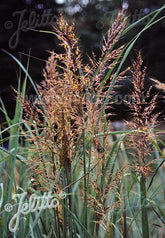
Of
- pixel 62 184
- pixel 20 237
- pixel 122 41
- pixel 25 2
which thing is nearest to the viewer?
pixel 62 184

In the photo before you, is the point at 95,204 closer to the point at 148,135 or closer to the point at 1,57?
the point at 148,135

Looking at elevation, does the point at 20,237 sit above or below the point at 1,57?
below

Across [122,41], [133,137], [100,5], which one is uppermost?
[100,5]

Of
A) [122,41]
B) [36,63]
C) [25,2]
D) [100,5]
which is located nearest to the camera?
[122,41]

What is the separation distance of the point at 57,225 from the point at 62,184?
12cm

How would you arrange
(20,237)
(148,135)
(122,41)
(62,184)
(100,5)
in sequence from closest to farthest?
1. (148,135)
2. (62,184)
3. (20,237)
4. (122,41)
5. (100,5)

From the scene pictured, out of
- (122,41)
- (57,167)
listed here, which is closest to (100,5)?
(122,41)

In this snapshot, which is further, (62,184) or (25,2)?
(25,2)

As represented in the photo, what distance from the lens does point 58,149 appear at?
29.8 inches

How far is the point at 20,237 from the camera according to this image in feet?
3.26

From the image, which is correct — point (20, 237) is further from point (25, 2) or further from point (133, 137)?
point (25, 2)

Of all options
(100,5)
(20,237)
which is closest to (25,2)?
(100,5)

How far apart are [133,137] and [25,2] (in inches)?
190

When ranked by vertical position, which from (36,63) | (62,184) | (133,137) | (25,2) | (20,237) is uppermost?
(25,2)
